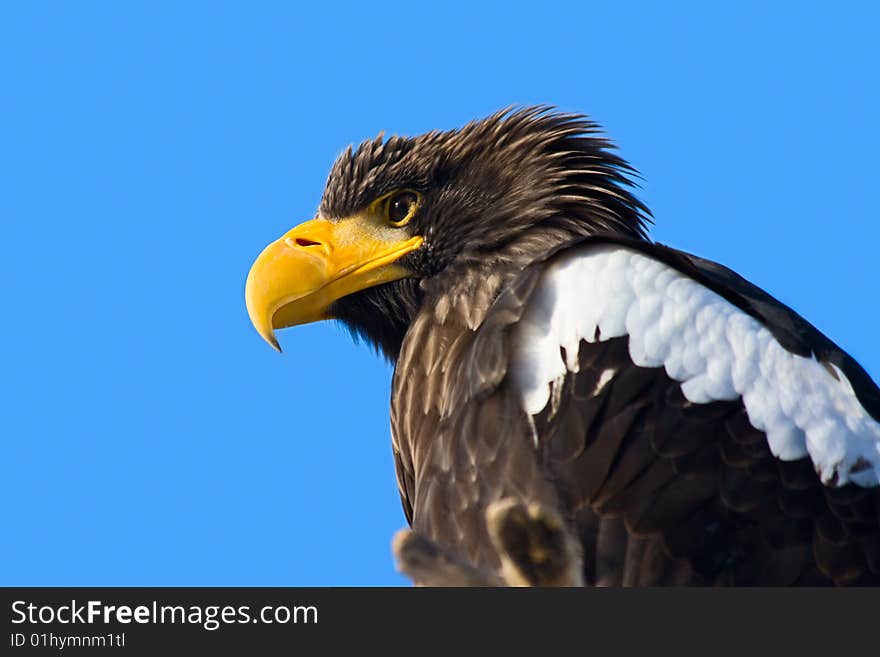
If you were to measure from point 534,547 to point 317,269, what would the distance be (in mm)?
1611

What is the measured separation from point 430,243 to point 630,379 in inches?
48.1

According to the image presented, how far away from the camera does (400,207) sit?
5.63 meters

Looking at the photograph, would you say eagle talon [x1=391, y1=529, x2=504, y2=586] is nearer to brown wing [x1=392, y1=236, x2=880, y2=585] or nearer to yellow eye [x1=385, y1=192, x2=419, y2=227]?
brown wing [x1=392, y1=236, x2=880, y2=585]

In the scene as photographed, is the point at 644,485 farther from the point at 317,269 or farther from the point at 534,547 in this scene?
the point at 317,269

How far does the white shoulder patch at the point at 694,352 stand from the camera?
14.7ft

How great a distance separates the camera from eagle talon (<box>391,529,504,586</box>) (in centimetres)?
423

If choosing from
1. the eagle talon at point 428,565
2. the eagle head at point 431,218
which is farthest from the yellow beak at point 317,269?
the eagle talon at point 428,565

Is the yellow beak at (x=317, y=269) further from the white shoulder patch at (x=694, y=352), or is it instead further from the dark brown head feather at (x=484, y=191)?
the white shoulder patch at (x=694, y=352)

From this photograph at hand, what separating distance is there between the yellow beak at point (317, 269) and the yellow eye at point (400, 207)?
0.05m

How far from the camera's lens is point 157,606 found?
4152 mm

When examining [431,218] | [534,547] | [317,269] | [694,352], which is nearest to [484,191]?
[431,218]

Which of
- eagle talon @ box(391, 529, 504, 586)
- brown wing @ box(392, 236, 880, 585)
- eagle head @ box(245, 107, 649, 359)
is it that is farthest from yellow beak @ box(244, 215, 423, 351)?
eagle talon @ box(391, 529, 504, 586)

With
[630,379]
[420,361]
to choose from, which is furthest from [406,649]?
[420,361]

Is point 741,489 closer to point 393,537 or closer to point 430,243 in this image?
point 393,537
